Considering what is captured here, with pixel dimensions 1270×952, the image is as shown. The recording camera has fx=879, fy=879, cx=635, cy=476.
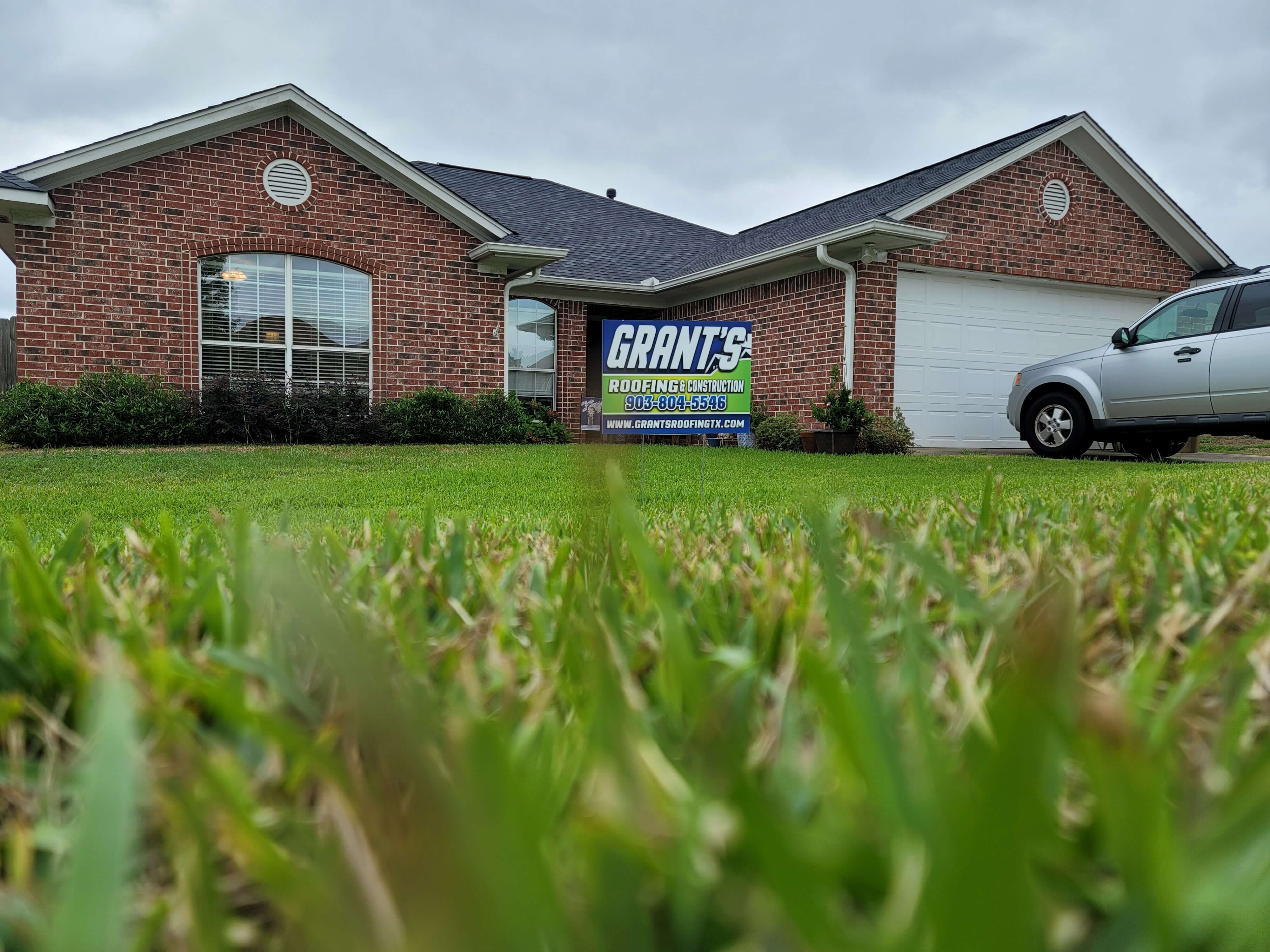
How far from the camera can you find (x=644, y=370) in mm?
4445

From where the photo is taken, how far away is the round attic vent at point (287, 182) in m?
12.9

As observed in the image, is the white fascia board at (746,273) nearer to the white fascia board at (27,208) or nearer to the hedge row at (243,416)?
the hedge row at (243,416)

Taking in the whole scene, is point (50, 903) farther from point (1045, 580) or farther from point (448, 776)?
point (1045, 580)

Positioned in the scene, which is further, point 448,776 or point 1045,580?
point 1045,580

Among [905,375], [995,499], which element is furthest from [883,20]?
[995,499]

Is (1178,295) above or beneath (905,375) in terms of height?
above

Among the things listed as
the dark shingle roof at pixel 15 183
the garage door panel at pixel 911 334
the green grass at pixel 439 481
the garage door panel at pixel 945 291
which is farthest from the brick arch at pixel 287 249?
the garage door panel at pixel 945 291

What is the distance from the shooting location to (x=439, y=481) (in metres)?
7.08

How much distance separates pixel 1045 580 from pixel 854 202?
→ 48.5 ft

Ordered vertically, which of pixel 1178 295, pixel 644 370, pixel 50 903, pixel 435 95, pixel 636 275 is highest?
pixel 435 95

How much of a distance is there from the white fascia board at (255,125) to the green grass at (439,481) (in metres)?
4.16

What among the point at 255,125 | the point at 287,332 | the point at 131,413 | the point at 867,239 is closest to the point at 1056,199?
the point at 867,239

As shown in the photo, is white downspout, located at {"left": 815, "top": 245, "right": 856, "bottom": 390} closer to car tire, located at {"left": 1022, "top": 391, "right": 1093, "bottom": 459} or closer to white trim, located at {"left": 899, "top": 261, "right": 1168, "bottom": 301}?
white trim, located at {"left": 899, "top": 261, "right": 1168, "bottom": 301}

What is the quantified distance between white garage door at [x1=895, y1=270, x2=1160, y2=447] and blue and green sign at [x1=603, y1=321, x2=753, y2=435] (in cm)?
943
